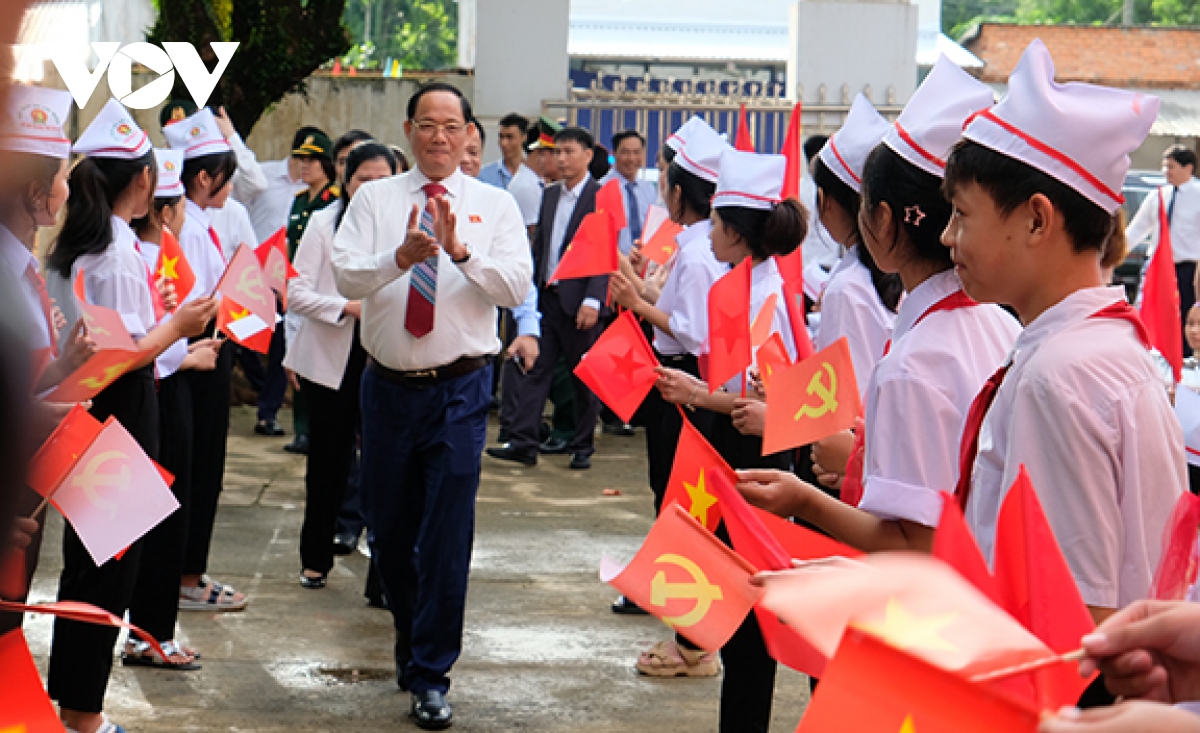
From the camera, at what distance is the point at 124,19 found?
1189 centimetres

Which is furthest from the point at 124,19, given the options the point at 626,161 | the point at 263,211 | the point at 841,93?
the point at 841,93

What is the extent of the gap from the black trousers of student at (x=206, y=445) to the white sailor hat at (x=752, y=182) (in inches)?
90.5

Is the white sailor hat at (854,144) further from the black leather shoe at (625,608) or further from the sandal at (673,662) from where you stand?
the black leather shoe at (625,608)

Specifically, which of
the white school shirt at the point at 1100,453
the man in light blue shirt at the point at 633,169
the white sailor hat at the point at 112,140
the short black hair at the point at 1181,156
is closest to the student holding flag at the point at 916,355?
the white school shirt at the point at 1100,453

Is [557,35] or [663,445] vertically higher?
[557,35]

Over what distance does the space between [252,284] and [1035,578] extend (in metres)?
4.17

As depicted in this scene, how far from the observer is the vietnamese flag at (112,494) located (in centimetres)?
353

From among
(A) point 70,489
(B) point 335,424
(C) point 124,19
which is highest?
(C) point 124,19

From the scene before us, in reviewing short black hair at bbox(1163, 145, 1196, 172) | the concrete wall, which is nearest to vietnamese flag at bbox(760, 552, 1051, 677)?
short black hair at bbox(1163, 145, 1196, 172)

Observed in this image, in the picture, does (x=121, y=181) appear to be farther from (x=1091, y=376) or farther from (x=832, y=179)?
(x=1091, y=376)

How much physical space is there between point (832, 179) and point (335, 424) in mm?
3358

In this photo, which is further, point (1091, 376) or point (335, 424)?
point (335, 424)

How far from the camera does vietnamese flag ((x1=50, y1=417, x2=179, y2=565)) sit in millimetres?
3529

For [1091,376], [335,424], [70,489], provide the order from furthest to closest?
[335,424] → [70,489] → [1091,376]
